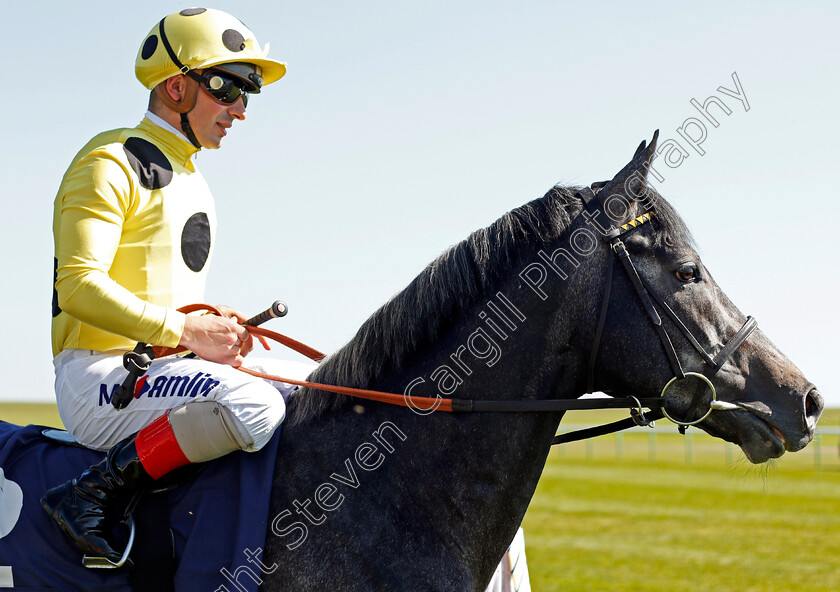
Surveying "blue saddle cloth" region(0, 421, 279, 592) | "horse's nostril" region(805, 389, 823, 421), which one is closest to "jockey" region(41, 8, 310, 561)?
"blue saddle cloth" region(0, 421, 279, 592)

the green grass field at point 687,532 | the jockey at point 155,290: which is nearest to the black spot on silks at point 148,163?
the jockey at point 155,290

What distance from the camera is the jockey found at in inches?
111

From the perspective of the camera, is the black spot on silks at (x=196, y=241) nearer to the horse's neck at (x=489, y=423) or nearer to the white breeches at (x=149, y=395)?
the white breeches at (x=149, y=395)

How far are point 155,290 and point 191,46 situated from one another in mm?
1038

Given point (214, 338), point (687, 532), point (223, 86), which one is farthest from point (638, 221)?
point (687, 532)

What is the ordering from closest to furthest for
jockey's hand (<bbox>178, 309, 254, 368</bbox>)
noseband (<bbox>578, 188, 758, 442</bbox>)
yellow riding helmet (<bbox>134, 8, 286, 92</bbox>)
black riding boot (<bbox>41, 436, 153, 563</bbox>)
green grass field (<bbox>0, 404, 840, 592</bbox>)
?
black riding boot (<bbox>41, 436, 153, 563</bbox>) < noseband (<bbox>578, 188, 758, 442</bbox>) < jockey's hand (<bbox>178, 309, 254, 368</bbox>) < yellow riding helmet (<bbox>134, 8, 286, 92</bbox>) < green grass field (<bbox>0, 404, 840, 592</bbox>)

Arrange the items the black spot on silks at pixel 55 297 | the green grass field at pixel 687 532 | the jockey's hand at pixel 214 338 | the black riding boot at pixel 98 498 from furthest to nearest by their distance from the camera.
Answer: the green grass field at pixel 687 532 < the black spot on silks at pixel 55 297 < the jockey's hand at pixel 214 338 < the black riding boot at pixel 98 498

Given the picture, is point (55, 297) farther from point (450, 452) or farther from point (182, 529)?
point (450, 452)

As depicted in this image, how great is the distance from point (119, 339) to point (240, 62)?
49.9 inches

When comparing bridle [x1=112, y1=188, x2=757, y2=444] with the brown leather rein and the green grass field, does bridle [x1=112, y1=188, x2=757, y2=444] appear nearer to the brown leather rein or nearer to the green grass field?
the brown leather rein

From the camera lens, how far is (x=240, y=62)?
11.3 feet

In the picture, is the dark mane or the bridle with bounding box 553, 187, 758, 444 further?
the dark mane

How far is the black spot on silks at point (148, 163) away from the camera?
10.2 ft

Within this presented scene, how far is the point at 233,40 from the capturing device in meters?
3.42
